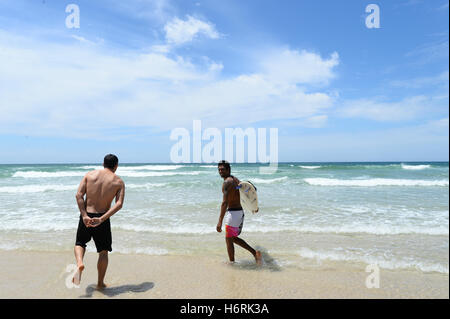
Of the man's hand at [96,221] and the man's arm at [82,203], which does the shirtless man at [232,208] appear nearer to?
the man's hand at [96,221]

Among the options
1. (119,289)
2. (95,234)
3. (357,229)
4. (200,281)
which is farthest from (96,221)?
(357,229)

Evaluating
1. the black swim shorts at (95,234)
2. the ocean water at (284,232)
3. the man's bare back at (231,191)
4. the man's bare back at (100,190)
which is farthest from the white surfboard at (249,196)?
the black swim shorts at (95,234)

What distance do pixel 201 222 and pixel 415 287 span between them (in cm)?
498

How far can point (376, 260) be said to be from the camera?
4.74m

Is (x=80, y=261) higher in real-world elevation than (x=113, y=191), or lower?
lower

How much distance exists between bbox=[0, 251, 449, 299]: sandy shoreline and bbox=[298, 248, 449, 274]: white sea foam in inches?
8.7

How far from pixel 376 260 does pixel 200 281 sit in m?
3.27

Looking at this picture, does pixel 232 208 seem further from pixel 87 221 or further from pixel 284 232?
pixel 284 232

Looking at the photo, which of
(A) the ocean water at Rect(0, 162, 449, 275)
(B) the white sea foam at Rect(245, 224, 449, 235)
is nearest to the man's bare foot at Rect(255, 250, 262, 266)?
(A) the ocean water at Rect(0, 162, 449, 275)

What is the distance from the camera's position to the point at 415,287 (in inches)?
147

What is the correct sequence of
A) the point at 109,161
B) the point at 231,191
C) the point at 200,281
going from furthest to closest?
the point at 231,191 → the point at 200,281 → the point at 109,161

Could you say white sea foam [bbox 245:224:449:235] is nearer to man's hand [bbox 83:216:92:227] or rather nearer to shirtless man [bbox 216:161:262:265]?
shirtless man [bbox 216:161:262:265]
